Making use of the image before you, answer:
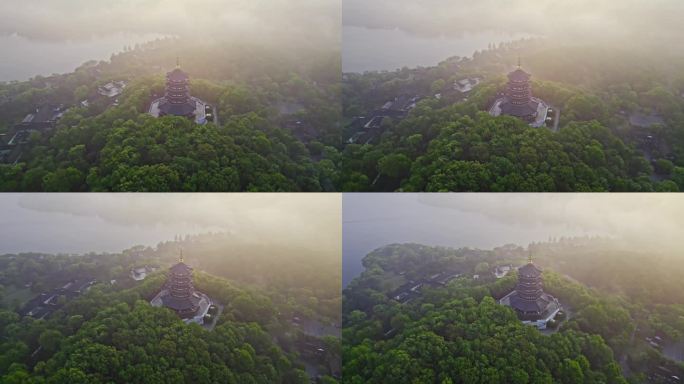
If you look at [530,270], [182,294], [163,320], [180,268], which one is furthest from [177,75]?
[530,270]

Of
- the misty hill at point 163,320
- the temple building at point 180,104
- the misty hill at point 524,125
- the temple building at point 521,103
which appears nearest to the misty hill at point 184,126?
the temple building at point 180,104

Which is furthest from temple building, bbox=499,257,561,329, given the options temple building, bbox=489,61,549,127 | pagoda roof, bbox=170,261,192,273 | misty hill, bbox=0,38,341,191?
pagoda roof, bbox=170,261,192,273

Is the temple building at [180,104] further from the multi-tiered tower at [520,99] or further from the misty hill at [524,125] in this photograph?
the multi-tiered tower at [520,99]

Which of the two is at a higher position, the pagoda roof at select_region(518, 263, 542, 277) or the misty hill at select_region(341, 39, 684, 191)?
the misty hill at select_region(341, 39, 684, 191)

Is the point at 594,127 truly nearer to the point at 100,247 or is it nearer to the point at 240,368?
the point at 240,368

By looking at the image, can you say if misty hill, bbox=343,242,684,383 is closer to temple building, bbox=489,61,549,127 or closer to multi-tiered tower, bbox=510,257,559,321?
multi-tiered tower, bbox=510,257,559,321

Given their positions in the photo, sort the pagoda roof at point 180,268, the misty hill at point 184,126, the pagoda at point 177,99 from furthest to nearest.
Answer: the pagoda roof at point 180,268, the pagoda at point 177,99, the misty hill at point 184,126

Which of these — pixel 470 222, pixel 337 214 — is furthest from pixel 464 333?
pixel 337 214

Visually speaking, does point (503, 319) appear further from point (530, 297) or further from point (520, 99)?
point (520, 99)
